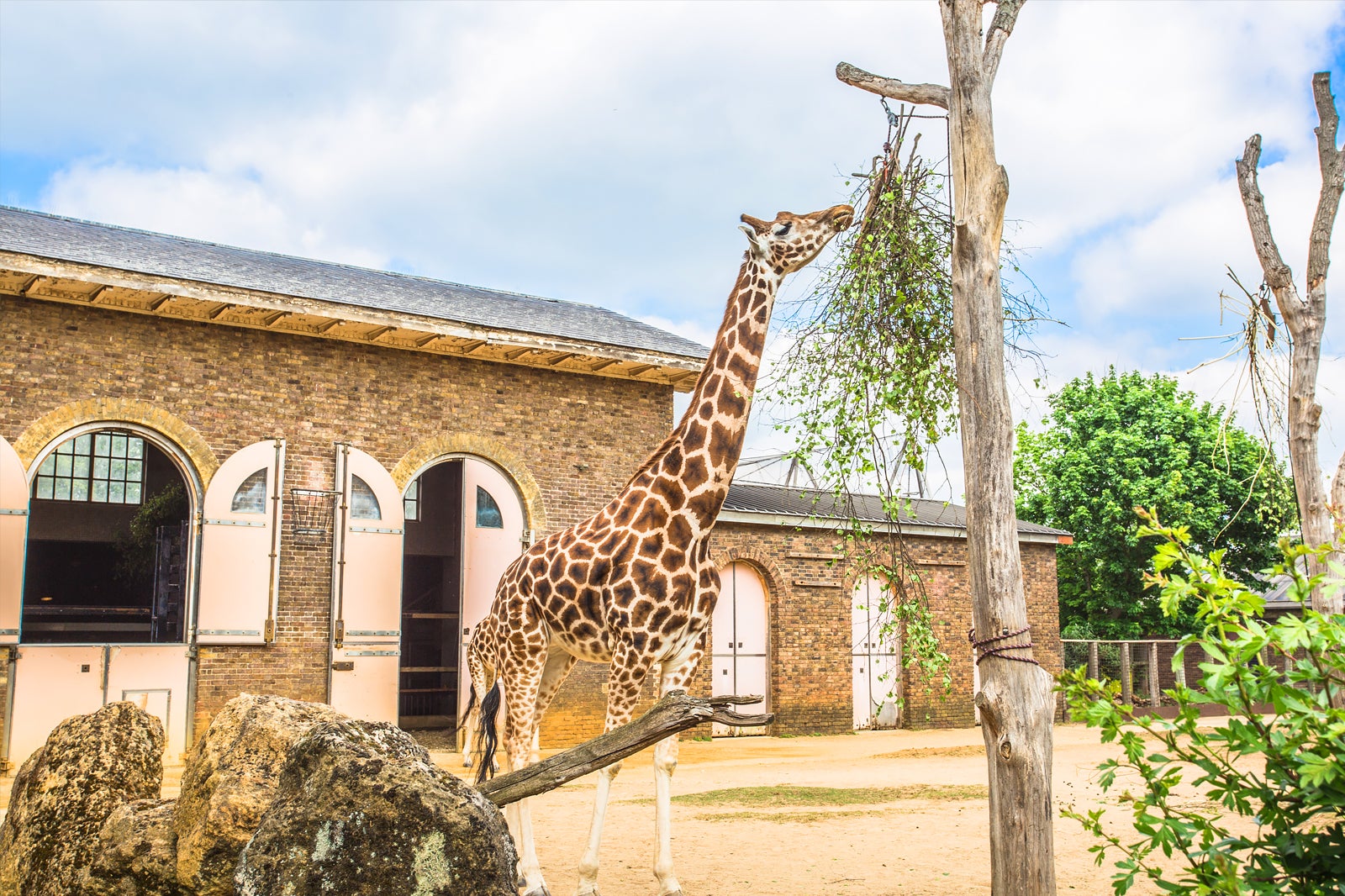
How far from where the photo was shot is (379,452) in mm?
13359

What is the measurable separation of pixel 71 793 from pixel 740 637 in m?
13.1

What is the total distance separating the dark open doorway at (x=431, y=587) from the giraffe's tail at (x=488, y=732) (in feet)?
38.1

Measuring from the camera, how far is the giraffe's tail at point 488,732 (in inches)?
258

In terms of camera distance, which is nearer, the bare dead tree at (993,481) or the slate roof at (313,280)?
the bare dead tree at (993,481)

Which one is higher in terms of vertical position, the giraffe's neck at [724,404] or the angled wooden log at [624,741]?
the giraffe's neck at [724,404]

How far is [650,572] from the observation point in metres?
6.22

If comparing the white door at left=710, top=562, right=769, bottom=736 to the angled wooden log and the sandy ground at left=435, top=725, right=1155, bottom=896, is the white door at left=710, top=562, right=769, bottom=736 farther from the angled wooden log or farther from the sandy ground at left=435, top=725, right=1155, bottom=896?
the angled wooden log

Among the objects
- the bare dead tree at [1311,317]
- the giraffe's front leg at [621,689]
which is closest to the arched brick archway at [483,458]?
the giraffe's front leg at [621,689]

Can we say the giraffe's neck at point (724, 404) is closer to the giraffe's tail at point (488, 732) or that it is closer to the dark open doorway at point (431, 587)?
the giraffe's tail at point (488, 732)

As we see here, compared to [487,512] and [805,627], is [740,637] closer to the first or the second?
[805,627]

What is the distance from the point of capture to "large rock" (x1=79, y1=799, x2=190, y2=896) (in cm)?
384

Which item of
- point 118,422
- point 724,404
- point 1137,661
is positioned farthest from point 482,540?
point 1137,661

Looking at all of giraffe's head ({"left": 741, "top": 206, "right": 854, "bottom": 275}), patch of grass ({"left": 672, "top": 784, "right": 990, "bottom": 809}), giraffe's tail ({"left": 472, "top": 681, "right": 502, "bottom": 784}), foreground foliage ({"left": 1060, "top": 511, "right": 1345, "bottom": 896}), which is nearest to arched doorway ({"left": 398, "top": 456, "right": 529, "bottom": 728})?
patch of grass ({"left": 672, "top": 784, "right": 990, "bottom": 809})

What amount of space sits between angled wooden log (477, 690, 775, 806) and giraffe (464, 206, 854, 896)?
2088 millimetres
